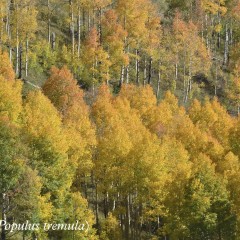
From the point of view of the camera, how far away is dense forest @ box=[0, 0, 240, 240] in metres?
42.8

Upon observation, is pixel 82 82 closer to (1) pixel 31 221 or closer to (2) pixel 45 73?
(2) pixel 45 73

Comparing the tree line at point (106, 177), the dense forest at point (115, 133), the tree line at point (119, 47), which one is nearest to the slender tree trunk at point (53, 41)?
the tree line at point (119, 47)

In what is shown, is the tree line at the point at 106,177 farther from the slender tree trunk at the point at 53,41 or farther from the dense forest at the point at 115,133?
the slender tree trunk at the point at 53,41

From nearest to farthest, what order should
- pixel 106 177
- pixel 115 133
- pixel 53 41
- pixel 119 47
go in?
pixel 106 177 → pixel 115 133 → pixel 119 47 → pixel 53 41

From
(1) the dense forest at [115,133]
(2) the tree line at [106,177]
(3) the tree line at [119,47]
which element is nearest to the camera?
(2) the tree line at [106,177]

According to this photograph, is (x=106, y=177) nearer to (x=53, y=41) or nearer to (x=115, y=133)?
(x=115, y=133)

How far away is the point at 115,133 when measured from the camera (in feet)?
165

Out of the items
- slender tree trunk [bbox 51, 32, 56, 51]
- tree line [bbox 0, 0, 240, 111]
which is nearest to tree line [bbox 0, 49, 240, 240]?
tree line [bbox 0, 0, 240, 111]

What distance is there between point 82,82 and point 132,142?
26649mm

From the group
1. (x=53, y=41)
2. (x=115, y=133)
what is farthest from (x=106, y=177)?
(x=53, y=41)

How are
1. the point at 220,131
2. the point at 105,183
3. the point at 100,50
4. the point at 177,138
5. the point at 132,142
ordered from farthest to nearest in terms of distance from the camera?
the point at 100,50 < the point at 220,131 < the point at 177,138 < the point at 132,142 < the point at 105,183

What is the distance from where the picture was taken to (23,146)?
43375 millimetres

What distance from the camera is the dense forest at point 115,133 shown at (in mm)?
42844

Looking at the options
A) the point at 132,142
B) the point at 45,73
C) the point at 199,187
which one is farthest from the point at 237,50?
the point at 199,187
